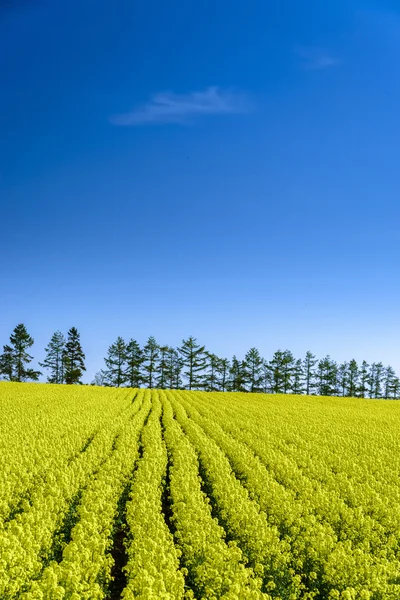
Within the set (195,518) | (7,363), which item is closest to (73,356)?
(7,363)

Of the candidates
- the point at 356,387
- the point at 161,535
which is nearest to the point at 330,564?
the point at 161,535

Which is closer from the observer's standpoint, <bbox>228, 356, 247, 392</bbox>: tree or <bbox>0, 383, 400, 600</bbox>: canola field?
<bbox>0, 383, 400, 600</bbox>: canola field

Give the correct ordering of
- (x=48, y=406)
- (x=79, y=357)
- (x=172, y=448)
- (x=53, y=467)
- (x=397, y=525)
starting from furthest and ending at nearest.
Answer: (x=79, y=357)
(x=48, y=406)
(x=172, y=448)
(x=53, y=467)
(x=397, y=525)

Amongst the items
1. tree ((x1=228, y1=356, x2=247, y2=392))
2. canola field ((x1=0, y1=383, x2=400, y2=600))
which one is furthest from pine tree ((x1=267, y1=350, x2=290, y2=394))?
canola field ((x1=0, y1=383, x2=400, y2=600))

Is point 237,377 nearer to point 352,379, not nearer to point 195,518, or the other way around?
point 352,379

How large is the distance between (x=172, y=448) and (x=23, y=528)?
36.1ft

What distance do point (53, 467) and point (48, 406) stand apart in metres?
21.0

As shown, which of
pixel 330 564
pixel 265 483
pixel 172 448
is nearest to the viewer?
pixel 330 564

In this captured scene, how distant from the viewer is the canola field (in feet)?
25.4

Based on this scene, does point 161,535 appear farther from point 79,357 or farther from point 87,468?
point 79,357

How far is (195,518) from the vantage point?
10.6 meters

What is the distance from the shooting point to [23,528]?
935cm

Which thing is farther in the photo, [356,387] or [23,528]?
[356,387]

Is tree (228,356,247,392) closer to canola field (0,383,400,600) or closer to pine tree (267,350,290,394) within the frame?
pine tree (267,350,290,394)
